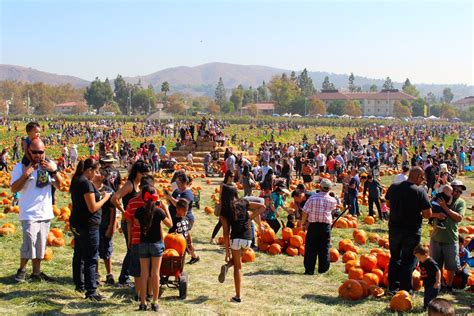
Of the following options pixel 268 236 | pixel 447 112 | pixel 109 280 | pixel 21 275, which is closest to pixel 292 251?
pixel 268 236

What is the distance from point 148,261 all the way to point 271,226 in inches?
222

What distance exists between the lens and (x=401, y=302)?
7.99 metres

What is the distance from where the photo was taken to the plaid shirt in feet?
33.2

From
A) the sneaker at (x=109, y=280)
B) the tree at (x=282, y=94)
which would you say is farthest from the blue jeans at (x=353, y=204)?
the tree at (x=282, y=94)

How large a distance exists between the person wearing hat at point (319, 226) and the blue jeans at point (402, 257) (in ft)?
5.44

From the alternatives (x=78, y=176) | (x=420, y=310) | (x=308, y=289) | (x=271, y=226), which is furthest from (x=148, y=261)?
(x=271, y=226)

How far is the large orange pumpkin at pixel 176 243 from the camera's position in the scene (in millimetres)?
8889

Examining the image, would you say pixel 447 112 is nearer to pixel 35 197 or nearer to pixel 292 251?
pixel 292 251

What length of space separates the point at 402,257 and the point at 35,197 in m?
5.54

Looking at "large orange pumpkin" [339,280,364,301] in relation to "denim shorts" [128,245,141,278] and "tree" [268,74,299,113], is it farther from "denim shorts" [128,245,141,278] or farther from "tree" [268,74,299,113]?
"tree" [268,74,299,113]

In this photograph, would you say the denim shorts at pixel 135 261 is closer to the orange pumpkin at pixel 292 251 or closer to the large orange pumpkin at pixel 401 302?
the large orange pumpkin at pixel 401 302

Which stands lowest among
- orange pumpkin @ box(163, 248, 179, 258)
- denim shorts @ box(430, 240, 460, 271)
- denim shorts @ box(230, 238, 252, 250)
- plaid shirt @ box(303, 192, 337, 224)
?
denim shorts @ box(430, 240, 460, 271)

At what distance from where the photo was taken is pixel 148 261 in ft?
24.4

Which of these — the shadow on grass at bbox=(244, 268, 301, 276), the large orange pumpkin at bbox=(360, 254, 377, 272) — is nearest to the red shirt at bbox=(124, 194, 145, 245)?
the shadow on grass at bbox=(244, 268, 301, 276)
